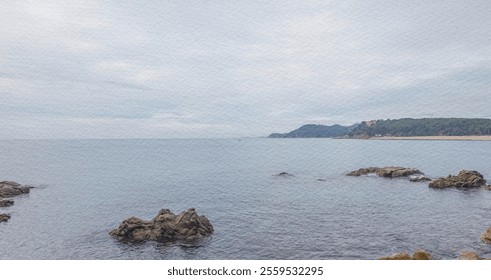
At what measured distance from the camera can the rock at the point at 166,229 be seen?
976 inches

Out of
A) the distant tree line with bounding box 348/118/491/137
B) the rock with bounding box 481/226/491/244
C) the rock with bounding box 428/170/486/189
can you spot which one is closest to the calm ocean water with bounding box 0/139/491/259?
the rock with bounding box 481/226/491/244

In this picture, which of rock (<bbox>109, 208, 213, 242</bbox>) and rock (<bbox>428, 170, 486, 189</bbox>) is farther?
rock (<bbox>428, 170, 486, 189</bbox>)

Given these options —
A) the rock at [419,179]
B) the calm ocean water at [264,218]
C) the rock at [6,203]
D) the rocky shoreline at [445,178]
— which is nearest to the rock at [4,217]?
the calm ocean water at [264,218]

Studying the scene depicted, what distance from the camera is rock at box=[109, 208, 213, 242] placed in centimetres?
2480

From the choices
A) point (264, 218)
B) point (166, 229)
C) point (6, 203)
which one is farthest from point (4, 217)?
point (264, 218)

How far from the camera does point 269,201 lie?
3800 cm

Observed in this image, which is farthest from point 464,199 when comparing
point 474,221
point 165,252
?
point 165,252

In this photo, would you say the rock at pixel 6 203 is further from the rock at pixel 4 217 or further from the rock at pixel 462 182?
the rock at pixel 462 182

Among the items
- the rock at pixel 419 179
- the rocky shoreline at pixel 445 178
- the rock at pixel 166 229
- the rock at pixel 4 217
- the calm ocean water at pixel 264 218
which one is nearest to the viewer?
the calm ocean water at pixel 264 218

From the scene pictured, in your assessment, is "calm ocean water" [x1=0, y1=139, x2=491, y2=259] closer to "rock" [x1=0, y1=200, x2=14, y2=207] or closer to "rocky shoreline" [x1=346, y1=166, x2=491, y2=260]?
"rock" [x1=0, y1=200, x2=14, y2=207]

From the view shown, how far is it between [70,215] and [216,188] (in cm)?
2051

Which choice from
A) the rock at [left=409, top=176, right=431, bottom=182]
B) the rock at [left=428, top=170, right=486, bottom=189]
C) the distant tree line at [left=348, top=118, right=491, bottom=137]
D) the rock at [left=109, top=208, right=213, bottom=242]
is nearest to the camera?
the rock at [left=109, top=208, right=213, bottom=242]

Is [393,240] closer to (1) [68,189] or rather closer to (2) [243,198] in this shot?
(2) [243,198]

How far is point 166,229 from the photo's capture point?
2520 cm
